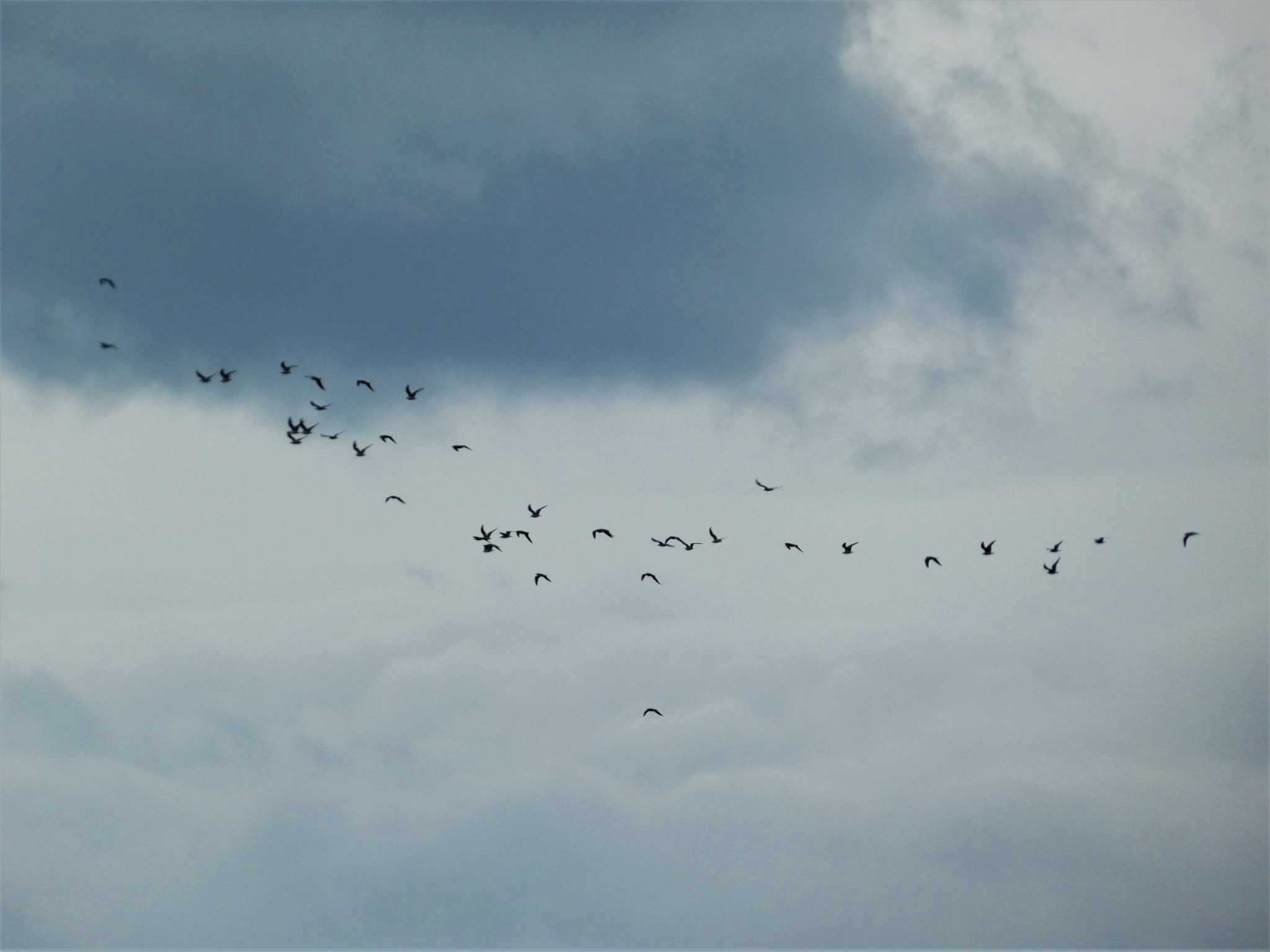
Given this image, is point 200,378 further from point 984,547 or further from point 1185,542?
point 1185,542

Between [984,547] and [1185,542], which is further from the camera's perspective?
[984,547]

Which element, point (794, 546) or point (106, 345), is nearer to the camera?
point (106, 345)

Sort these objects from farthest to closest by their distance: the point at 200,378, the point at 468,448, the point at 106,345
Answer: the point at 468,448, the point at 200,378, the point at 106,345

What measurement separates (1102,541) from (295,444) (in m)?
71.8

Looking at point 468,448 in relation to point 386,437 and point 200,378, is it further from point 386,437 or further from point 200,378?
point 200,378

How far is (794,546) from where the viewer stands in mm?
122562


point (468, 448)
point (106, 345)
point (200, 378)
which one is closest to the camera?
point (106, 345)

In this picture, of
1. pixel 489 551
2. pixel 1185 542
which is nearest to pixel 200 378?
pixel 489 551

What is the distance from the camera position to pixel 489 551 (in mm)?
121438

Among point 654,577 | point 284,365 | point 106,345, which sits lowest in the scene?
point 654,577

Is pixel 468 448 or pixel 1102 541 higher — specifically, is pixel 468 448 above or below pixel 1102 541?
above

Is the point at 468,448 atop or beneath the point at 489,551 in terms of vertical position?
atop

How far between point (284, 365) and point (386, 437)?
12319mm

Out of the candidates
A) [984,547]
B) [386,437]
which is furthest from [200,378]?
[984,547]
